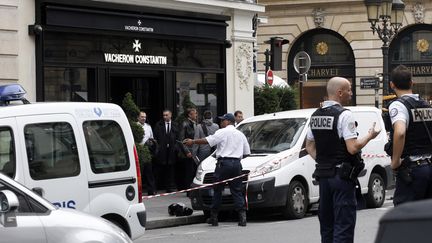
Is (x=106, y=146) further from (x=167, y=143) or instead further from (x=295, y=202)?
(x=167, y=143)

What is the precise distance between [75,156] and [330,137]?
9.79 feet

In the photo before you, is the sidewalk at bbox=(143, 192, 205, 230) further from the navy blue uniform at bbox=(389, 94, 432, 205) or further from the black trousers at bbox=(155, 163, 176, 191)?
the navy blue uniform at bbox=(389, 94, 432, 205)

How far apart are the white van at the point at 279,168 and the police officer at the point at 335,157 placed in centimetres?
707

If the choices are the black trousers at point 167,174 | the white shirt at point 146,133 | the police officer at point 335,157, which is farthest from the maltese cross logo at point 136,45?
the police officer at point 335,157

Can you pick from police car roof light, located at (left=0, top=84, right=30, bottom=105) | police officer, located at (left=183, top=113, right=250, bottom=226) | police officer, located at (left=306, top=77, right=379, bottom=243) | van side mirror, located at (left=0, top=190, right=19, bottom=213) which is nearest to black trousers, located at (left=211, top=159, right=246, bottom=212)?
police officer, located at (left=183, top=113, right=250, bottom=226)

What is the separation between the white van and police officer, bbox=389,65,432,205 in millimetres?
7549

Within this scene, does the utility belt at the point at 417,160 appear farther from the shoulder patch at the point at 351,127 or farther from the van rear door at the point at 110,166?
the van rear door at the point at 110,166

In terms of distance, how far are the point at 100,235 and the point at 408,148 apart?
105 inches

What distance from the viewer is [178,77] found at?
70.9ft

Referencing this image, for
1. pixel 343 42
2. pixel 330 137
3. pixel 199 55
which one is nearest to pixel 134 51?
pixel 199 55

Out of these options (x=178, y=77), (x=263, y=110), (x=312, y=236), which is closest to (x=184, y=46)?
(x=178, y=77)

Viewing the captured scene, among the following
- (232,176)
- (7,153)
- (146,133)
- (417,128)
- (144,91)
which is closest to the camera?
(417,128)

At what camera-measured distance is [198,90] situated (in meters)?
22.4

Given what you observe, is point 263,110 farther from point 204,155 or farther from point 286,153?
point 286,153
